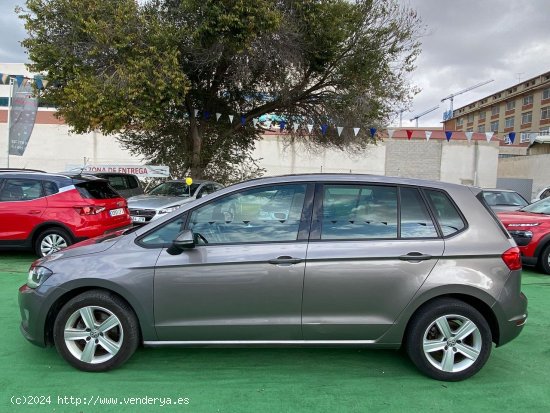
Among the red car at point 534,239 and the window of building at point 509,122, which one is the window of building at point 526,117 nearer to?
the window of building at point 509,122

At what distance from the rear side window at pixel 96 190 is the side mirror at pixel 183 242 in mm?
4493

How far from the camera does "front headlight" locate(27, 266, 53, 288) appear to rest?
3295mm

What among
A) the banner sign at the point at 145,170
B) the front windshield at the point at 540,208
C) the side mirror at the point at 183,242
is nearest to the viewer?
the side mirror at the point at 183,242

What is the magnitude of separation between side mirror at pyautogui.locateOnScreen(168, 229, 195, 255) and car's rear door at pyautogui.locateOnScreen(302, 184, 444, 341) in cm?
90

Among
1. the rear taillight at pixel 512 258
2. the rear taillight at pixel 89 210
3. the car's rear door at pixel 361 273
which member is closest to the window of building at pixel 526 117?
the rear taillight at pixel 89 210

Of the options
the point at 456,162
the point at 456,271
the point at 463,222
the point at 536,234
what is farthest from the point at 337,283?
the point at 456,162

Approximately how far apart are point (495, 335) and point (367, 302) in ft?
3.60

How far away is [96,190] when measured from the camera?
732cm

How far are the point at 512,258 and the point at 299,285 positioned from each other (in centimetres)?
167

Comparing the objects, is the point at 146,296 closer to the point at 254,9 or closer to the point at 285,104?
the point at 254,9

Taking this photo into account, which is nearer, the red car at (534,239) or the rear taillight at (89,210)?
the rear taillight at (89,210)

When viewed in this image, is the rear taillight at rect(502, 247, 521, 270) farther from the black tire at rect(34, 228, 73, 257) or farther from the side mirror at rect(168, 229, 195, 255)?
the black tire at rect(34, 228, 73, 257)

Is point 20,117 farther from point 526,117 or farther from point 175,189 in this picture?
point 526,117

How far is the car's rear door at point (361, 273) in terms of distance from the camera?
316cm
